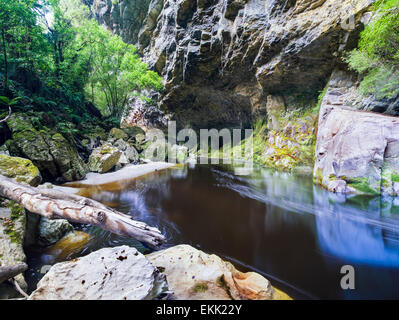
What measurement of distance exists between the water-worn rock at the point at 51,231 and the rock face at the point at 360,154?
25.0 feet

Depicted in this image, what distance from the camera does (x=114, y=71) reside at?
44.5ft

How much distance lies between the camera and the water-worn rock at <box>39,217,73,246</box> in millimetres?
2602

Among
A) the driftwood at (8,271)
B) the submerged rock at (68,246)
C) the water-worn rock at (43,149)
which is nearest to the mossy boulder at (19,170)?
the submerged rock at (68,246)

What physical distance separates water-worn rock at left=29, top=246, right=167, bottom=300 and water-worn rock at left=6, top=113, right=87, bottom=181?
5.84 m

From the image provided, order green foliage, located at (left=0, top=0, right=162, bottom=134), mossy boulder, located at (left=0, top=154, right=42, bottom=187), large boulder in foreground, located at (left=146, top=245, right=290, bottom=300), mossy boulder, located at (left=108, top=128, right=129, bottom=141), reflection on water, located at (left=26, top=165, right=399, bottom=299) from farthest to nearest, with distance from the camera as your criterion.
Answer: mossy boulder, located at (left=108, top=128, right=129, bottom=141), green foliage, located at (left=0, top=0, right=162, bottom=134), mossy boulder, located at (left=0, top=154, right=42, bottom=187), reflection on water, located at (left=26, top=165, right=399, bottom=299), large boulder in foreground, located at (left=146, top=245, right=290, bottom=300)

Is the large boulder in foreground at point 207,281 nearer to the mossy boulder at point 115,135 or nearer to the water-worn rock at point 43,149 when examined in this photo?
the water-worn rock at point 43,149

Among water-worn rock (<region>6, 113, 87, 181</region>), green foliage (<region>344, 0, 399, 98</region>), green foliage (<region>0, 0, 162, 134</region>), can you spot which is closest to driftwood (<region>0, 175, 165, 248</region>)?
water-worn rock (<region>6, 113, 87, 181</region>)

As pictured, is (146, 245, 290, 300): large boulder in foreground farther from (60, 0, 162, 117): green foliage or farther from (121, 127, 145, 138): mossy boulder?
(60, 0, 162, 117): green foliage

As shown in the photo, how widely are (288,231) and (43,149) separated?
7903 mm

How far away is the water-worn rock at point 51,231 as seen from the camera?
2602mm

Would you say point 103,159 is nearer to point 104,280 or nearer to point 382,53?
point 104,280
